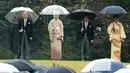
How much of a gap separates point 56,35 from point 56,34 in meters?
0.07

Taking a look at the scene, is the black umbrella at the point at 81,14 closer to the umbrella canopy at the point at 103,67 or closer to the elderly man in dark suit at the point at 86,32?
the elderly man in dark suit at the point at 86,32

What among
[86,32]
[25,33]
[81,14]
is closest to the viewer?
[25,33]

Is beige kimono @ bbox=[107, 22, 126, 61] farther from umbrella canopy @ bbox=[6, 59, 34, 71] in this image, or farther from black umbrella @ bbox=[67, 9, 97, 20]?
umbrella canopy @ bbox=[6, 59, 34, 71]

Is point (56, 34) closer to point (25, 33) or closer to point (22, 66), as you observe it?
point (25, 33)

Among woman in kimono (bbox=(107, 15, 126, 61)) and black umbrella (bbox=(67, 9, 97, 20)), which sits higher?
black umbrella (bbox=(67, 9, 97, 20))

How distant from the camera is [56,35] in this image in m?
19.4

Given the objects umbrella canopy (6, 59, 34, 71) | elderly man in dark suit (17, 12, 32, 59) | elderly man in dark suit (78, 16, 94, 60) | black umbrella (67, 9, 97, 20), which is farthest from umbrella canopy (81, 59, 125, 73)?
black umbrella (67, 9, 97, 20)

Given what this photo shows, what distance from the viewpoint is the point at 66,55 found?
2520cm

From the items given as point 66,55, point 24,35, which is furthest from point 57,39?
point 66,55

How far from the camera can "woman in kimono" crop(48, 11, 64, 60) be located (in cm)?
1912

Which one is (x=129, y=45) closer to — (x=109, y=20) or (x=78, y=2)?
(x=109, y=20)

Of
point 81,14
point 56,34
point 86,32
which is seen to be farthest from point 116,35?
point 56,34

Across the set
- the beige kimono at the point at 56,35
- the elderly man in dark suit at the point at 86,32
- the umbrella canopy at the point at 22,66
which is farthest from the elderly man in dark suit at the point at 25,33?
the umbrella canopy at the point at 22,66

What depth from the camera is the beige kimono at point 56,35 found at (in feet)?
62.8
